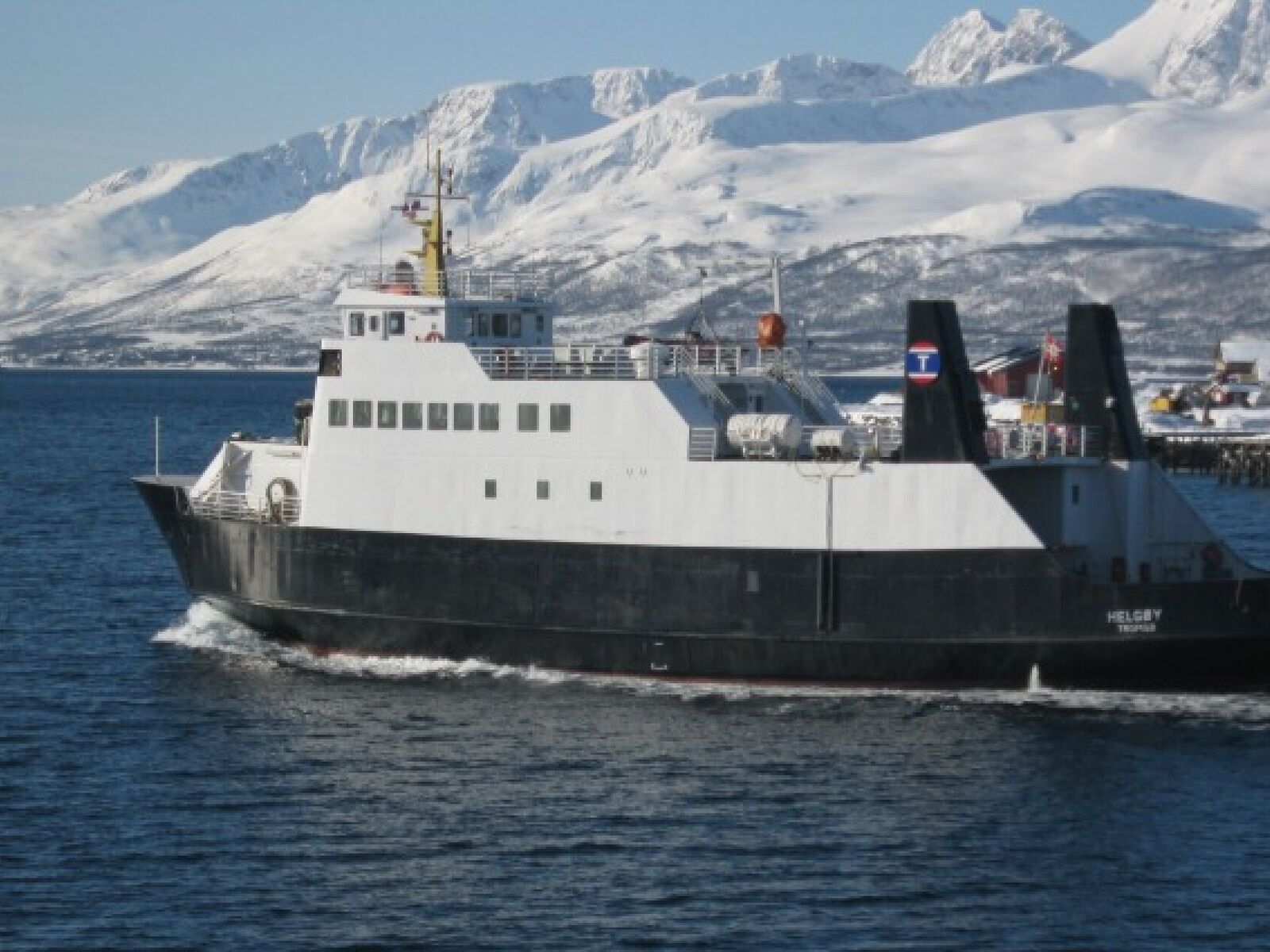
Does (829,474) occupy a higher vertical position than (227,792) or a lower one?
higher

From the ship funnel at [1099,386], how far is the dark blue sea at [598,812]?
4.66 meters

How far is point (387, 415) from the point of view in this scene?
4031 centimetres

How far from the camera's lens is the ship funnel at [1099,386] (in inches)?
1517

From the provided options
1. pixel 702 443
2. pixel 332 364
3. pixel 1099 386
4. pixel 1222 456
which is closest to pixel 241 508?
pixel 332 364

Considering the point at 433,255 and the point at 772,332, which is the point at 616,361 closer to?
the point at 772,332

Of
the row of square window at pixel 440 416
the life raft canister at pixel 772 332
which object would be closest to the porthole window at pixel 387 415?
the row of square window at pixel 440 416

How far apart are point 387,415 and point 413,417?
1.65 feet

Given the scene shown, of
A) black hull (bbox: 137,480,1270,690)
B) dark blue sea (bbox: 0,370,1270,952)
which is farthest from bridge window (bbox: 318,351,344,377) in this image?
dark blue sea (bbox: 0,370,1270,952)

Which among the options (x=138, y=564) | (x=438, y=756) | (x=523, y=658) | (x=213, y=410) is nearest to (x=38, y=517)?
(x=138, y=564)

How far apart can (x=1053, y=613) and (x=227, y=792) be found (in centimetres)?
1257

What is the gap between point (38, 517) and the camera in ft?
227

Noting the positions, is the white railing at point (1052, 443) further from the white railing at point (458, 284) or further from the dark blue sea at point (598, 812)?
the white railing at point (458, 284)

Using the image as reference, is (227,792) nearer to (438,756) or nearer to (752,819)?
(438,756)

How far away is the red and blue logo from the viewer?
36.7 m
